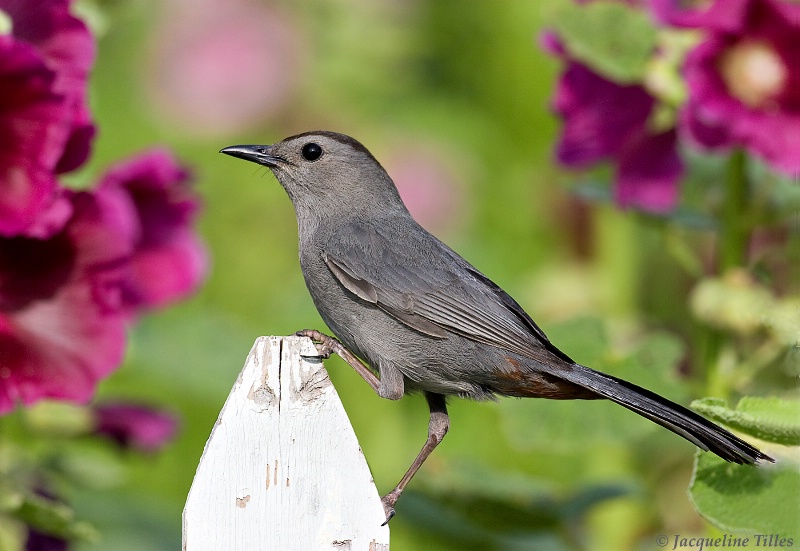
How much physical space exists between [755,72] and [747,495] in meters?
1.09

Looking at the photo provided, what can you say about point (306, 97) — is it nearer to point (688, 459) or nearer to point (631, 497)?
point (688, 459)

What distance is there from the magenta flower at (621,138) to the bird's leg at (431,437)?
78 centimetres

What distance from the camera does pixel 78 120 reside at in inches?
88.6

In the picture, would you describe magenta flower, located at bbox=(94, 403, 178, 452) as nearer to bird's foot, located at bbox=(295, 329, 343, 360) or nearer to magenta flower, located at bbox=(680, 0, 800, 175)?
bird's foot, located at bbox=(295, 329, 343, 360)

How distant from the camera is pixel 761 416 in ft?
6.19

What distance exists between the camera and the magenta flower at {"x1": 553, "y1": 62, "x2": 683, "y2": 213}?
2852 millimetres

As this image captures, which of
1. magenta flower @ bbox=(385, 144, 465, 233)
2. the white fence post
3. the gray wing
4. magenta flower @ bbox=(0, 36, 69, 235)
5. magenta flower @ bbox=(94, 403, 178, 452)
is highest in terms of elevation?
magenta flower @ bbox=(385, 144, 465, 233)

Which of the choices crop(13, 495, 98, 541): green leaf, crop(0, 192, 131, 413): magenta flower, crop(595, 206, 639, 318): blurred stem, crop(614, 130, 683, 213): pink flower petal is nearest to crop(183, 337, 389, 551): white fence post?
crop(13, 495, 98, 541): green leaf

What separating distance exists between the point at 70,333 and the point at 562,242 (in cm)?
331

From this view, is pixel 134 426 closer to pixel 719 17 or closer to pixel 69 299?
pixel 69 299

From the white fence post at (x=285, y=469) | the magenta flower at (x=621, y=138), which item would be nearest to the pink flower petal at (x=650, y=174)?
the magenta flower at (x=621, y=138)

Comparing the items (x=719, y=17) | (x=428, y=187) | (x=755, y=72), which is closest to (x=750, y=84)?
(x=755, y=72)

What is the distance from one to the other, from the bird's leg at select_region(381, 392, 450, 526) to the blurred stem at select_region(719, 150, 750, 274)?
817 millimetres

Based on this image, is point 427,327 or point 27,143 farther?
point 427,327
